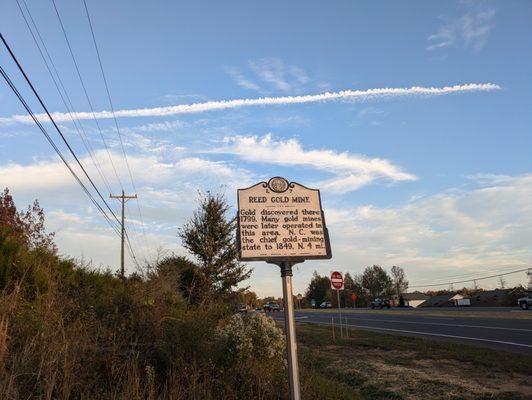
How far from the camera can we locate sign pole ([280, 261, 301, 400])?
5.49 m

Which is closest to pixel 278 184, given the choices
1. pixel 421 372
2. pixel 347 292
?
pixel 421 372

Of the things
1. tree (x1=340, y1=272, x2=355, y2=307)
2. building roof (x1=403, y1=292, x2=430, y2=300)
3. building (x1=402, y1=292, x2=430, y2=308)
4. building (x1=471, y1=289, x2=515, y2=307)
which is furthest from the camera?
building roof (x1=403, y1=292, x2=430, y2=300)

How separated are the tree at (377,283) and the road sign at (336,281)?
10892 cm

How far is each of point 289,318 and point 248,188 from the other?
5.64ft

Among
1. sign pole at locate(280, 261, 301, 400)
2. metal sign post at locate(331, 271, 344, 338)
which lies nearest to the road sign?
metal sign post at locate(331, 271, 344, 338)

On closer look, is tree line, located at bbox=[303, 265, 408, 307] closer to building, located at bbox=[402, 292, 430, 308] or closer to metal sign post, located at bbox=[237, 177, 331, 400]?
building, located at bbox=[402, 292, 430, 308]

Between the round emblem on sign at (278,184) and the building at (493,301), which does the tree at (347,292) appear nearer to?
the building at (493,301)

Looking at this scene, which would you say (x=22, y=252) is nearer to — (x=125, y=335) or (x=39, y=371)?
(x=125, y=335)

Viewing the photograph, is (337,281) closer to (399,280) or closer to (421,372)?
(421,372)

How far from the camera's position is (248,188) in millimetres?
6355

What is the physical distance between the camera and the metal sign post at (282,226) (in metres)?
6.07

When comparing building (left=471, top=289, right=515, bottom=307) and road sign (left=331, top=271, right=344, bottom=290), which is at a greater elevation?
building (left=471, top=289, right=515, bottom=307)

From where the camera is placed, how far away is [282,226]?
6.27m

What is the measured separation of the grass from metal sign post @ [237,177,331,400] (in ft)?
6.56
